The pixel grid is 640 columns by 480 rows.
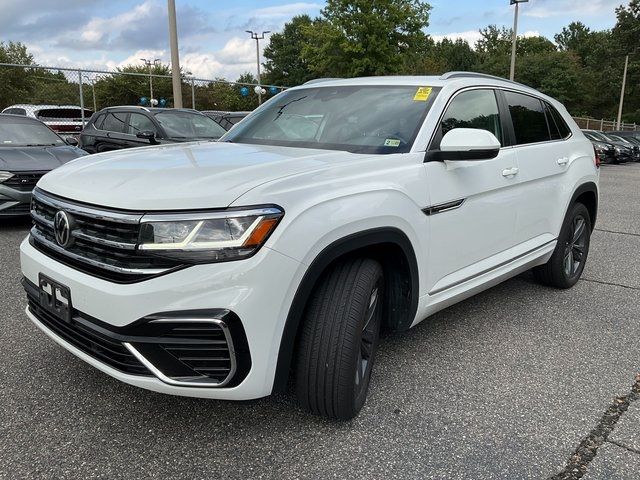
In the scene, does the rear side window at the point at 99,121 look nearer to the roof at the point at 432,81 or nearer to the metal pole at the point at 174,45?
the metal pole at the point at 174,45

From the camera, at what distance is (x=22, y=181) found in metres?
6.33

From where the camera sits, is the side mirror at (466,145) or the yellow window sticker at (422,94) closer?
the side mirror at (466,145)

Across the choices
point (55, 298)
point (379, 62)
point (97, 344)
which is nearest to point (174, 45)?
point (55, 298)

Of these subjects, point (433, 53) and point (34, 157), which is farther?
point (433, 53)

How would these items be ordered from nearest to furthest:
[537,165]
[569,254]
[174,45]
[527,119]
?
[537,165] < [527,119] < [569,254] < [174,45]

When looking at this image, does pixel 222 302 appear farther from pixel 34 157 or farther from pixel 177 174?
pixel 34 157

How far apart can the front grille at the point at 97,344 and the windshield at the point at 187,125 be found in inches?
278

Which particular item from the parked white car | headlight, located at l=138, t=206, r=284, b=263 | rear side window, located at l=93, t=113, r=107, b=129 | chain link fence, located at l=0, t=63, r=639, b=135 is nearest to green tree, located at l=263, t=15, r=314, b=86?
chain link fence, located at l=0, t=63, r=639, b=135

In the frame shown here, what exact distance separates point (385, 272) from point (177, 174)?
1190mm

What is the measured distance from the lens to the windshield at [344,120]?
10.2ft

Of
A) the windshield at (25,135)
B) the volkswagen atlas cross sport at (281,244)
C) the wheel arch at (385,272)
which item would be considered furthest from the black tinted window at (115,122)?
the wheel arch at (385,272)

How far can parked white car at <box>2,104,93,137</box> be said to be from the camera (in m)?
15.5

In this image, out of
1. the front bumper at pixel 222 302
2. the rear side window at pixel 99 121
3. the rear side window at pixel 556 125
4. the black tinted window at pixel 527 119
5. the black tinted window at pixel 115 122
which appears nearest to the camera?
the front bumper at pixel 222 302

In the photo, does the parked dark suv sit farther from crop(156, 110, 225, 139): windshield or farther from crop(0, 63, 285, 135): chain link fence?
crop(0, 63, 285, 135): chain link fence
